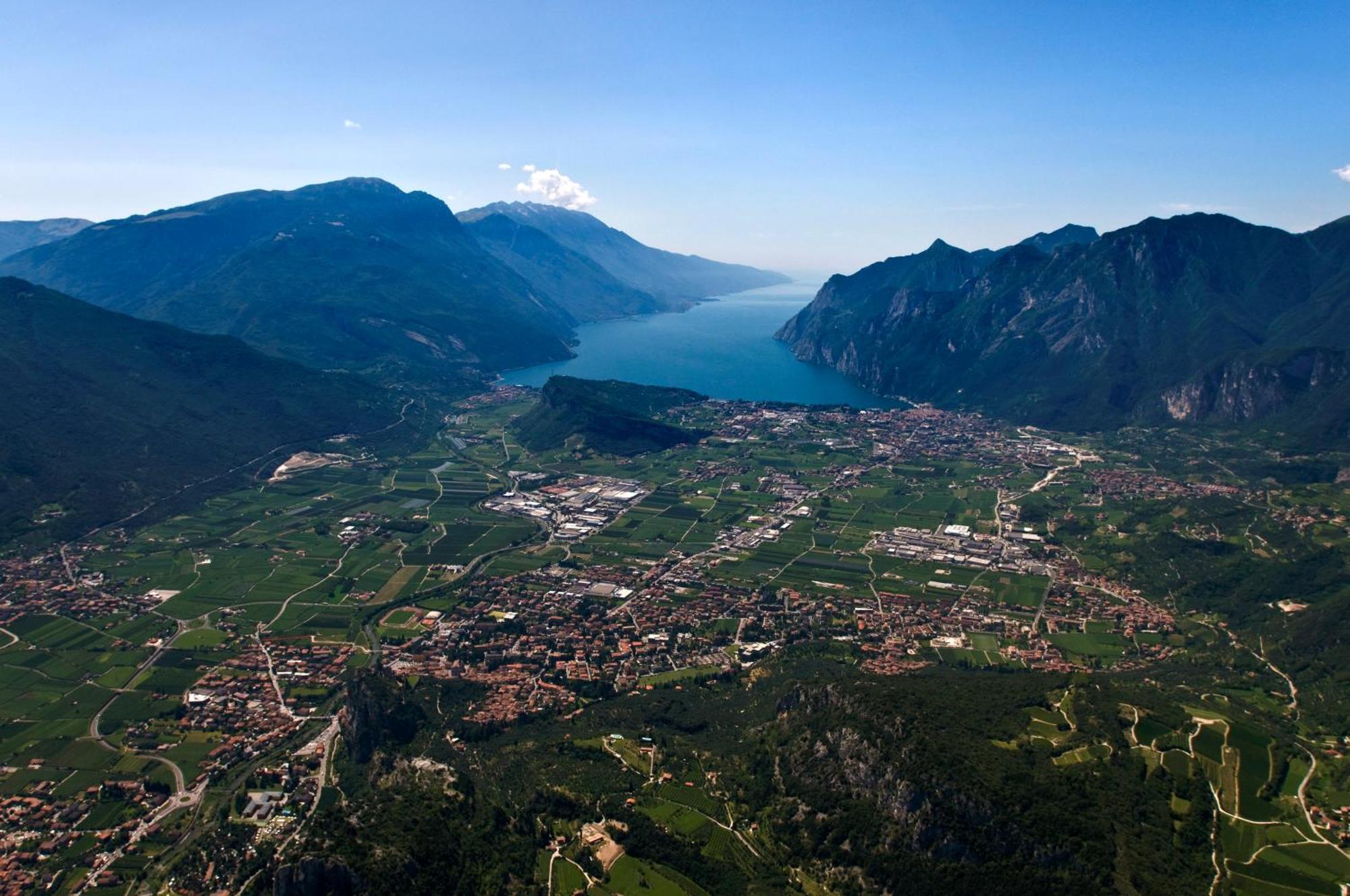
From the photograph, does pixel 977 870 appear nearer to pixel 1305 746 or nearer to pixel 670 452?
pixel 1305 746

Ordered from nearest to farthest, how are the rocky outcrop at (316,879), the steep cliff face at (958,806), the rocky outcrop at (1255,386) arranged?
1. the rocky outcrop at (316,879)
2. the steep cliff face at (958,806)
3. the rocky outcrop at (1255,386)

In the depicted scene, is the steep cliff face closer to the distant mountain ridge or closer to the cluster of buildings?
the cluster of buildings

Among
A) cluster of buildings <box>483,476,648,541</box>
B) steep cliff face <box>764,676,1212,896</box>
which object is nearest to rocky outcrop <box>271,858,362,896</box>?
steep cliff face <box>764,676,1212,896</box>

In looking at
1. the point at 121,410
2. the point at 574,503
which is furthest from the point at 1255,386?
the point at 121,410

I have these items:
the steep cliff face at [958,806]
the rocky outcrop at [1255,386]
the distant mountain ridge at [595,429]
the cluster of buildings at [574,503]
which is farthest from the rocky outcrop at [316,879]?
the rocky outcrop at [1255,386]

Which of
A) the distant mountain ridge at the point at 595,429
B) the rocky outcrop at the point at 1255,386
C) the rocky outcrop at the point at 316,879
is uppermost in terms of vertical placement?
the rocky outcrop at the point at 1255,386

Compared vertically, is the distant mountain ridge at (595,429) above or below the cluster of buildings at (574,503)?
above

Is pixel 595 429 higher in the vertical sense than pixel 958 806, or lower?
higher

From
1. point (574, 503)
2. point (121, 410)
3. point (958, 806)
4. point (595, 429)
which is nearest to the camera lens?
point (958, 806)

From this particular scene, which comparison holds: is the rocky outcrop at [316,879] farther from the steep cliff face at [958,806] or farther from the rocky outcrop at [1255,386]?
the rocky outcrop at [1255,386]

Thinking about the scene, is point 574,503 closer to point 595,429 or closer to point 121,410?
point 595,429
